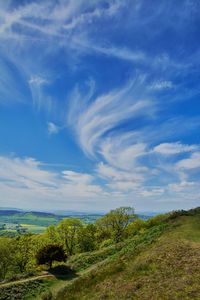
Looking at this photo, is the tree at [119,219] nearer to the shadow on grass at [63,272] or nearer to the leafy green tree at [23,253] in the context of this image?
the leafy green tree at [23,253]

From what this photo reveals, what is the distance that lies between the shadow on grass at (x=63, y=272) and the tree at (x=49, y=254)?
4.45ft

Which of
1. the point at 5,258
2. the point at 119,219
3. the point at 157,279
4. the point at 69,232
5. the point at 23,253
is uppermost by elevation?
the point at 119,219

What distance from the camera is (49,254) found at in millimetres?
30672

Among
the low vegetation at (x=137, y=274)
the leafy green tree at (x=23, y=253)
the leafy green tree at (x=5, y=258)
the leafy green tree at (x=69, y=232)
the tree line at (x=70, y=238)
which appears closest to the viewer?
the low vegetation at (x=137, y=274)

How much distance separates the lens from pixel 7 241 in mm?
61625

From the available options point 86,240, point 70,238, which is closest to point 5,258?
point 70,238

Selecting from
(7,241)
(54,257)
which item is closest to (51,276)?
(54,257)

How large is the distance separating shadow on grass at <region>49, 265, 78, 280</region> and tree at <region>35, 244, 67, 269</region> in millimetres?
1356

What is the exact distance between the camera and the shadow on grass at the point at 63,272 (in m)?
27.8

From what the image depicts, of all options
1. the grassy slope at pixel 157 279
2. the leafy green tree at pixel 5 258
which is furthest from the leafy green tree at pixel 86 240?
the grassy slope at pixel 157 279

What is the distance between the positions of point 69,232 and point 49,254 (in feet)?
126

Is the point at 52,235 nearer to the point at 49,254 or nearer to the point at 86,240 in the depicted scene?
the point at 86,240

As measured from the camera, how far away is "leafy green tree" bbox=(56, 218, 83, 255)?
65.6m

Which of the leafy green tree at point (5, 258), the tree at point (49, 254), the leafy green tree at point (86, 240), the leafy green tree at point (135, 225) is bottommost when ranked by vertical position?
the leafy green tree at point (5, 258)
